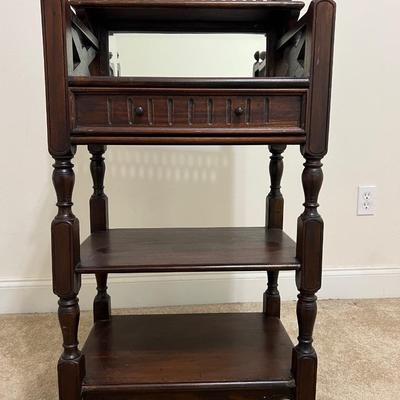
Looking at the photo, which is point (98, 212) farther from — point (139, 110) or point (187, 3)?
point (187, 3)

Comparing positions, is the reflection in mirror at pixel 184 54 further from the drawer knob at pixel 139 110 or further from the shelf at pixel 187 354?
the shelf at pixel 187 354

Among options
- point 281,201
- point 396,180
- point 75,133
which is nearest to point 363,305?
point 396,180

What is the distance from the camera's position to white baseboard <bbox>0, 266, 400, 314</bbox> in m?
1.49

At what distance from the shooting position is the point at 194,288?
5.05ft

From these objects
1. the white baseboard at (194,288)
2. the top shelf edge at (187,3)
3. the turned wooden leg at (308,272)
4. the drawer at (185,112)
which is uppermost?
the top shelf edge at (187,3)

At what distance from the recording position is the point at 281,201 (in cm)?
122

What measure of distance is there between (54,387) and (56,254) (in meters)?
0.44

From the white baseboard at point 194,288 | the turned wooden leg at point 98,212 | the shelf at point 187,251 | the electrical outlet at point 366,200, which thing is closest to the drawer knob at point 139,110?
the shelf at point 187,251

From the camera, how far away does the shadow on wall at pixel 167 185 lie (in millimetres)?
1465

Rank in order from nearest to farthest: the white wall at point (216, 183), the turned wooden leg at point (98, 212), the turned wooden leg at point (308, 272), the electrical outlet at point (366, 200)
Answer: the turned wooden leg at point (308, 272) < the turned wooden leg at point (98, 212) < the white wall at point (216, 183) < the electrical outlet at point (366, 200)

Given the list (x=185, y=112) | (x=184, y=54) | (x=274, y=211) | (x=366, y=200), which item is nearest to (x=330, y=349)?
(x=274, y=211)

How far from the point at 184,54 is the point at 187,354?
855 millimetres

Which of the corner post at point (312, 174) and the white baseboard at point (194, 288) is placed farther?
the white baseboard at point (194, 288)

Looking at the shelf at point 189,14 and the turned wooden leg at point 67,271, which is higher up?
the shelf at point 189,14
